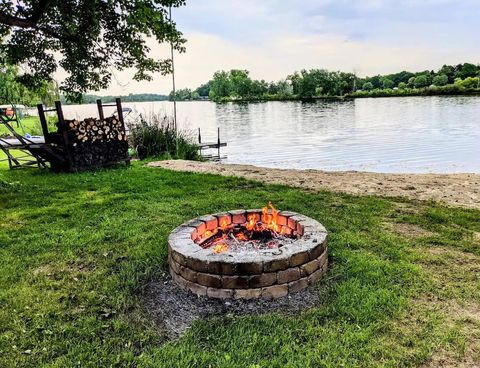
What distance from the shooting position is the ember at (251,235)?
3869mm

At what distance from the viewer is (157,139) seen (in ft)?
44.8

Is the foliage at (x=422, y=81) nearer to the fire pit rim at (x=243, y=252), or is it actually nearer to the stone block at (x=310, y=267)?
the fire pit rim at (x=243, y=252)

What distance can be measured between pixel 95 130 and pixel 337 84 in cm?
9957

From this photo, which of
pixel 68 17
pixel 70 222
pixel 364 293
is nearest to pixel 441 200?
pixel 364 293

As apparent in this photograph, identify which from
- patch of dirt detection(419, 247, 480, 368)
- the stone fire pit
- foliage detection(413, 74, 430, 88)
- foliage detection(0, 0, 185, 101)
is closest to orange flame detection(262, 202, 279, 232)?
the stone fire pit

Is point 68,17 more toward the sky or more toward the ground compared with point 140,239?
more toward the sky

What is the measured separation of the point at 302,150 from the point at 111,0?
43.2 ft

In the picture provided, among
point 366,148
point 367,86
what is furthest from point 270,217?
point 367,86

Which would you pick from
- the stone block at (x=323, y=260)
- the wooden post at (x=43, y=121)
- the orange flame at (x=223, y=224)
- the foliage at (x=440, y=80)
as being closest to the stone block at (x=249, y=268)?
the stone block at (x=323, y=260)

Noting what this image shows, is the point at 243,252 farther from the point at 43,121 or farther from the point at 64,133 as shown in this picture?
the point at 43,121

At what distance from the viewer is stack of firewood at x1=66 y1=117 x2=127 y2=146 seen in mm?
9289

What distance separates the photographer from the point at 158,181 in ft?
27.0

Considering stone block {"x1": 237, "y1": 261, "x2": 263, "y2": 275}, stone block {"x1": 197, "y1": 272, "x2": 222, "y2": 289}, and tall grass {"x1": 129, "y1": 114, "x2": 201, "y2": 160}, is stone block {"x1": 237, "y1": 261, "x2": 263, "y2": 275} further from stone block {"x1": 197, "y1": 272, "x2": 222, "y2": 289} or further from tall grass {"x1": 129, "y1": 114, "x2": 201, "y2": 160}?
tall grass {"x1": 129, "y1": 114, "x2": 201, "y2": 160}

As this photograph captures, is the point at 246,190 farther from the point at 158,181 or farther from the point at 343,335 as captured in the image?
the point at 343,335
